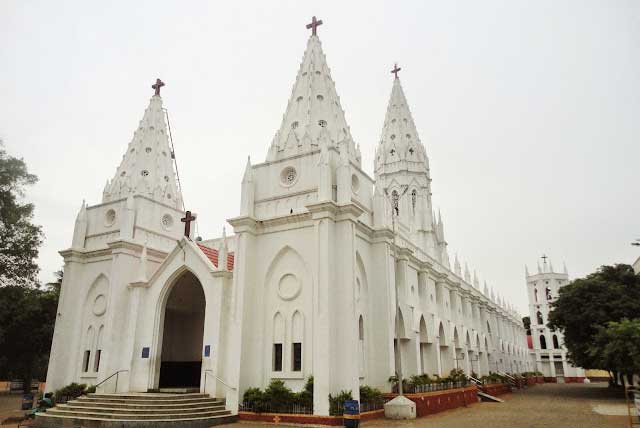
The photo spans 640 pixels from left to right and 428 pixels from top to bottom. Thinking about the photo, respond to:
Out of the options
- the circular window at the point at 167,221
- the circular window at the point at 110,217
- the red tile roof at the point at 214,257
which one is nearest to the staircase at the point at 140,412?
the red tile roof at the point at 214,257

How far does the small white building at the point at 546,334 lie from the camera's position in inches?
2763

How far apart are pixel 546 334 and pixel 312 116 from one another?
217 ft

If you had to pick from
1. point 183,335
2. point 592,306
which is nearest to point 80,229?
point 183,335

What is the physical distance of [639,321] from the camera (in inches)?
805

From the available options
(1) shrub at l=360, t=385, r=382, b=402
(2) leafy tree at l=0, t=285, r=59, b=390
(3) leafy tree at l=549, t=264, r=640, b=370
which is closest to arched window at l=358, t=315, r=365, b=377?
(1) shrub at l=360, t=385, r=382, b=402

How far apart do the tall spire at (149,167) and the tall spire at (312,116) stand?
26.3 ft

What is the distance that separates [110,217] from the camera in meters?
25.9

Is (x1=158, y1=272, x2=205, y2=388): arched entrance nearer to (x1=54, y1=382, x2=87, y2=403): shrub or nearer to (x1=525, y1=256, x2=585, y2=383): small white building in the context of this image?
Answer: (x1=54, y1=382, x2=87, y2=403): shrub

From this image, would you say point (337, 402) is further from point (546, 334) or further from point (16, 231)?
point (546, 334)

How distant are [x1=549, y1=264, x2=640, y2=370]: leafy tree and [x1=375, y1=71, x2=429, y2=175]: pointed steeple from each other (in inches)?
650

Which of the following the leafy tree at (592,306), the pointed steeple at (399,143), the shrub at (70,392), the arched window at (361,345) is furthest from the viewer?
the pointed steeple at (399,143)

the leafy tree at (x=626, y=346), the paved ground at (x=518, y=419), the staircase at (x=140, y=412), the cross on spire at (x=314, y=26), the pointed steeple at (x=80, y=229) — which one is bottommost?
the paved ground at (x=518, y=419)

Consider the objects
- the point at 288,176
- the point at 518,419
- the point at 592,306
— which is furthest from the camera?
the point at 592,306

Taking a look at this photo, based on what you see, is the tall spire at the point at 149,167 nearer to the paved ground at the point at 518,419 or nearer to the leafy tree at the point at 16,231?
the leafy tree at the point at 16,231
